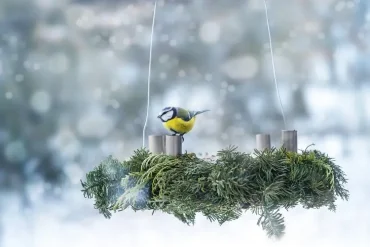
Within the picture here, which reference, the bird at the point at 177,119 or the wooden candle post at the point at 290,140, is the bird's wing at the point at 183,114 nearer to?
the bird at the point at 177,119

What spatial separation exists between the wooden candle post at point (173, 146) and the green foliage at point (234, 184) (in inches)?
1.2

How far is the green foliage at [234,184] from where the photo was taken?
42.6 inches

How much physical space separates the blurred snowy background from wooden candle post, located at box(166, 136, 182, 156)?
1161 millimetres

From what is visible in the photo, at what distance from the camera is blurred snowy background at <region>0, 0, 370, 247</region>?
93.3 inches

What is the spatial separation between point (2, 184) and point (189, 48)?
1.03 m

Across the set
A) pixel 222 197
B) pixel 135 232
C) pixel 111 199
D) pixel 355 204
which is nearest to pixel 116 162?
pixel 111 199

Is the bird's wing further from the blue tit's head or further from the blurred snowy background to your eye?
A: the blurred snowy background

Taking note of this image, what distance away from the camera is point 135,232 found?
2.36 metres

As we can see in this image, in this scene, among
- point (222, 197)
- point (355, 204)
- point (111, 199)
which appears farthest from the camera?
point (355, 204)

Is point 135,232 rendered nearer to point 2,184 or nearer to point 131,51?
point 2,184

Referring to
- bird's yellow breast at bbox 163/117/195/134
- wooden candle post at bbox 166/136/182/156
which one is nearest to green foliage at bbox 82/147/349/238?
wooden candle post at bbox 166/136/182/156

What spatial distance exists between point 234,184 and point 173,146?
201 millimetres

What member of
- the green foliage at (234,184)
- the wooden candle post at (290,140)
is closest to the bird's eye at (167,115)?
the green foliage at (234,184)

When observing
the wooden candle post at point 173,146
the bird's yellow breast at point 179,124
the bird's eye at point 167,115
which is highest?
the bird's eye at point 167,115
